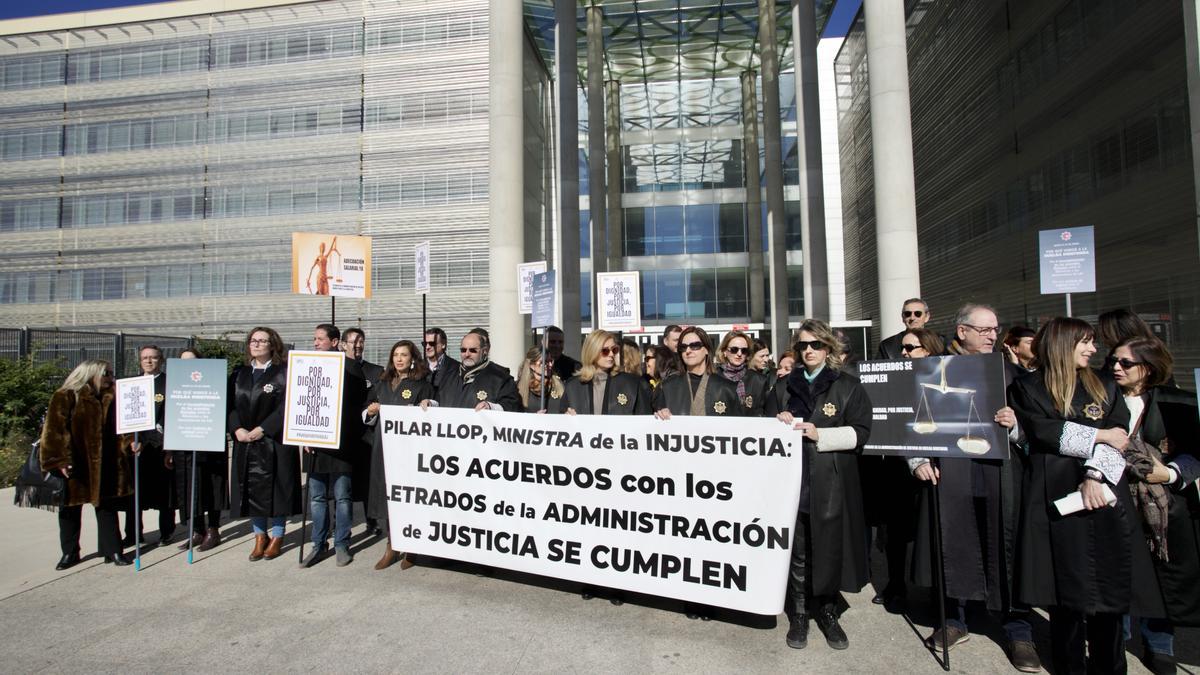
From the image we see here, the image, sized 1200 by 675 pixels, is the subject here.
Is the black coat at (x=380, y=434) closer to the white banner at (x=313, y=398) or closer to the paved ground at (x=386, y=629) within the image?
the white banner at (x=313, y=398)

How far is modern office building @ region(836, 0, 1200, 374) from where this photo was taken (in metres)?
13.2

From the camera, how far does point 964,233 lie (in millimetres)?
23719

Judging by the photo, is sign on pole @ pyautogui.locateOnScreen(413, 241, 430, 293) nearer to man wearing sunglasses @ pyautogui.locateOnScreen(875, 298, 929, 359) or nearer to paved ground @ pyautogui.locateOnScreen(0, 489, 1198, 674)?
paved ground @ pyautogui.locateOnScreen(0, 489, 1198, 674)

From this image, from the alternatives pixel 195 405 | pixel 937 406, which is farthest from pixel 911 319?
pixel 195 405

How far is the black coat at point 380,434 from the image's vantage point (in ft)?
19.5

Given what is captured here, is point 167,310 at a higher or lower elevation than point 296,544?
higher

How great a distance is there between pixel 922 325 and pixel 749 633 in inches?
123

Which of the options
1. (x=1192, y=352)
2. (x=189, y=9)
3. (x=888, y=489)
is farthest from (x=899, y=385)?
(x=189, y=9)

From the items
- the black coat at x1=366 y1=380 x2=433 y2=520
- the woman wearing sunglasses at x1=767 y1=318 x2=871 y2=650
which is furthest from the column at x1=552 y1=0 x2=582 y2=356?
the woman wearing sunglasses at x1=767 y1=318 x2=871 y2=650

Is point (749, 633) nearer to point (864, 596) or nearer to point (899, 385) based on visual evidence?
point (864, 596)

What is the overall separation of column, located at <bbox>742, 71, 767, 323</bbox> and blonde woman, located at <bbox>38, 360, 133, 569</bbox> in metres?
34.1

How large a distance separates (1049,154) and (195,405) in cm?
2139

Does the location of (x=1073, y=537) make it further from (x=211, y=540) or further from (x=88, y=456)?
(x=88, y=456)

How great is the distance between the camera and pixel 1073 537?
3.45 m
